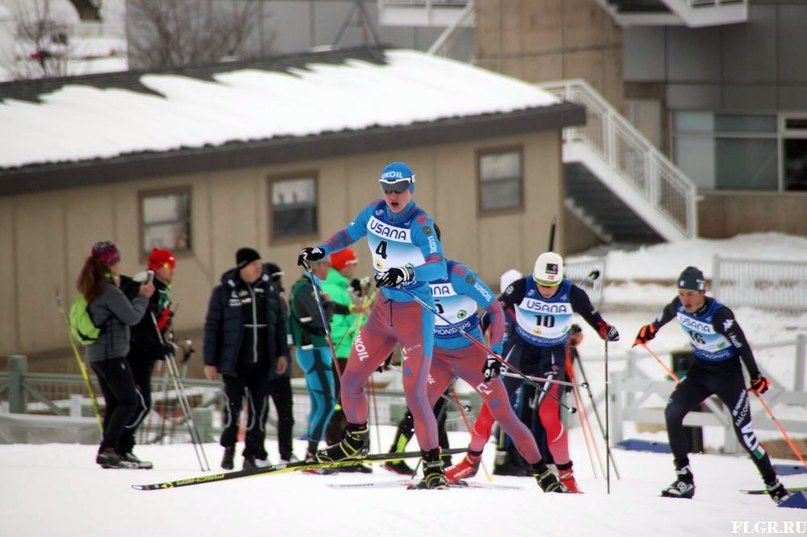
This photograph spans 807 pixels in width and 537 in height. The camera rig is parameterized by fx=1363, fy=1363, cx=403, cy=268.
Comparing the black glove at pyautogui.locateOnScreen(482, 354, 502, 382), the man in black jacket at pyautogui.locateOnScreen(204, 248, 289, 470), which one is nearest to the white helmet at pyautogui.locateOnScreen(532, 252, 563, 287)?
the black glove at pyautogui.locateOnScreen(482, 354, 502, 382)

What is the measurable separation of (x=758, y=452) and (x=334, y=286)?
384 cm

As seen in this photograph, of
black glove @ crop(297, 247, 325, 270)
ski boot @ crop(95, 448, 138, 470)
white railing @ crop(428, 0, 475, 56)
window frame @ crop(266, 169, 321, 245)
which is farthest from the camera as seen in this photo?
white railing @ crop(428, 0, 475, 56)

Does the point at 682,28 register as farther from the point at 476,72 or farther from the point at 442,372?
the point at 442,372

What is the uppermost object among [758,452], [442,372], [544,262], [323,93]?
[323,93]

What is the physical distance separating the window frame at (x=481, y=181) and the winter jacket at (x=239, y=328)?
11.3 metres

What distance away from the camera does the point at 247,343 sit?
1076 centimetres

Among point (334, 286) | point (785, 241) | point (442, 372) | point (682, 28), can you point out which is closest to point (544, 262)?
point (442, 372)

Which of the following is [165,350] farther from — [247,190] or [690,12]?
[690,12]

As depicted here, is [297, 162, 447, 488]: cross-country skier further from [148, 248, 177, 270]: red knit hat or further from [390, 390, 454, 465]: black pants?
[148, 248, 177, 270]: red knit hat

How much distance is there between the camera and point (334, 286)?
471 inches

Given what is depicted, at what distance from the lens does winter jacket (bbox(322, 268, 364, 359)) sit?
11.9 m

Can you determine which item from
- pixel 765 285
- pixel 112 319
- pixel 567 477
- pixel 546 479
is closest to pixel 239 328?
pixel 112 319

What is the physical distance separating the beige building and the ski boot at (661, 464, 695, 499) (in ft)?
28.1

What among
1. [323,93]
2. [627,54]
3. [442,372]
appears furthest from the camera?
[627,54]
